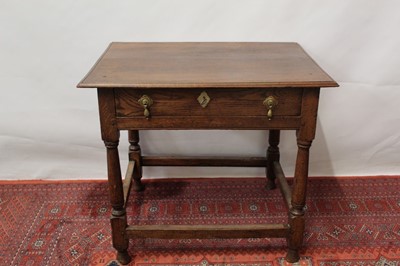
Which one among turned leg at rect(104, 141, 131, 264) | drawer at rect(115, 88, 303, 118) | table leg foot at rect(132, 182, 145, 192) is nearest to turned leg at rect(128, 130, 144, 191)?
table leg foot at rect(132, 182, 145, 192)

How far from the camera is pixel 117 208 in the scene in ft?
5.82

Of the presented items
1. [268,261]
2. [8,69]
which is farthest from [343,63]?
[8,69]

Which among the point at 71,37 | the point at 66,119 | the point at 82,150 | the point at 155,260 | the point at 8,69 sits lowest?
the point at 155,260

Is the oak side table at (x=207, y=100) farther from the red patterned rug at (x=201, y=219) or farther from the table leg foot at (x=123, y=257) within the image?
the red patterned rug at (x=201, y=219)

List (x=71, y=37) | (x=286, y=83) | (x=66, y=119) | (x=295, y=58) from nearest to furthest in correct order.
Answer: (x=286, y=83), (x=295, y=58), (x=71, y=37), (x=66, y=119)

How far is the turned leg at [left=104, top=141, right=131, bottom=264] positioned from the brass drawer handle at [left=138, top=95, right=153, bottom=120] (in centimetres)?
21

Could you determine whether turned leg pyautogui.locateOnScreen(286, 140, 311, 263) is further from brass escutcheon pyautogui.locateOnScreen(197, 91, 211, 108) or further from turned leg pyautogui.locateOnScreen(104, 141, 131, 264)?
turned leg pyautogui.locateOnScreen(104, 141, 131, 264)

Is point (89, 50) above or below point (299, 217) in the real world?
above

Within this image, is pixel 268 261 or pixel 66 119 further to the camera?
pixel 66 119

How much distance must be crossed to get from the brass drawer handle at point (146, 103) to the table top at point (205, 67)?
63 millimetres

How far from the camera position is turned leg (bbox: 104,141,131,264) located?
167cm

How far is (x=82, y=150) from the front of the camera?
2363 mm

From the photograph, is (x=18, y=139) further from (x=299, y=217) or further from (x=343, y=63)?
(x=343, y=63)

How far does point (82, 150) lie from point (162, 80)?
1.05 metres
